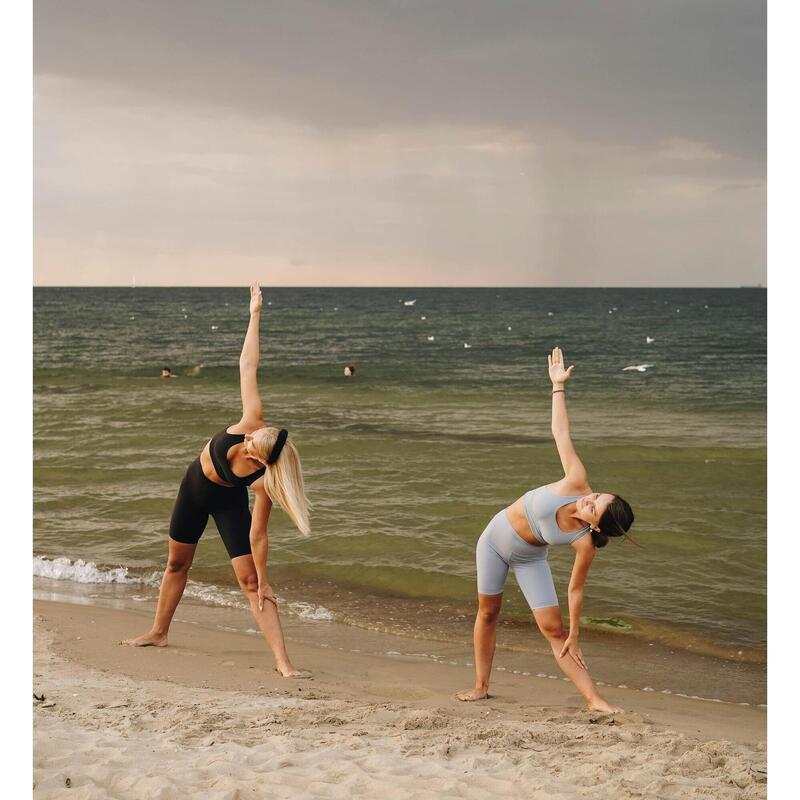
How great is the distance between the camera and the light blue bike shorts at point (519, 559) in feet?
15.1

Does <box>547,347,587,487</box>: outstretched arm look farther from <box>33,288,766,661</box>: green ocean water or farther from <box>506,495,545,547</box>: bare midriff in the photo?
<box>33,288,766,661</box>: green ocean water

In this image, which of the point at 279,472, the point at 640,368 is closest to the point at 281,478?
the point at 279,472

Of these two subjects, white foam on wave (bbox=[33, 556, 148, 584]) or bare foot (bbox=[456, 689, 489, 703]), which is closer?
bare foot (bbox=[456, 689, 489, 703])

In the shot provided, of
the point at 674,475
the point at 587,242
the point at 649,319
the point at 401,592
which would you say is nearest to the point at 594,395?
the point at 587,242

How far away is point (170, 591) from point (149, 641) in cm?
37

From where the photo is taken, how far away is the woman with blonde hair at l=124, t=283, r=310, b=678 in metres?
4.79

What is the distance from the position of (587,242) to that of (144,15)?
13687mm

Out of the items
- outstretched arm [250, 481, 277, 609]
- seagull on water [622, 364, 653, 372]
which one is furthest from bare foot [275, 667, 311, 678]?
seagull on water [622, 364, 653, 372]

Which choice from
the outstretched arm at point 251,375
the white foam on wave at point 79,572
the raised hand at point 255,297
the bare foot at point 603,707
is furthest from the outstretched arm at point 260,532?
the white foam on wave at point 79,572

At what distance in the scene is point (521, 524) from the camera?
15.0ft

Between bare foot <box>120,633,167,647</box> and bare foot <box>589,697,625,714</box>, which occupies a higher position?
bare foot <box>120,633,167,647</box>

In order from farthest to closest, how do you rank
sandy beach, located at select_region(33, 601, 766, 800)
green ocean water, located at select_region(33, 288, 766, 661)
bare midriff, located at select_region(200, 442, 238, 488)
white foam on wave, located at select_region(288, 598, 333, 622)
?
green ocean water, located at select_region(33, 288, 766, 661), white foam on wave, located at select_region(288, 598, 333, 622), bare midriff, located at select_region(200, 442, 238, 488), sandy beach, located at select_region(33, 601, 766, 800)

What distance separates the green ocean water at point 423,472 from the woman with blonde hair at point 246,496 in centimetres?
159

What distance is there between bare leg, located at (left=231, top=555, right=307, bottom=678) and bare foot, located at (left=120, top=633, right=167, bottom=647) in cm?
84
